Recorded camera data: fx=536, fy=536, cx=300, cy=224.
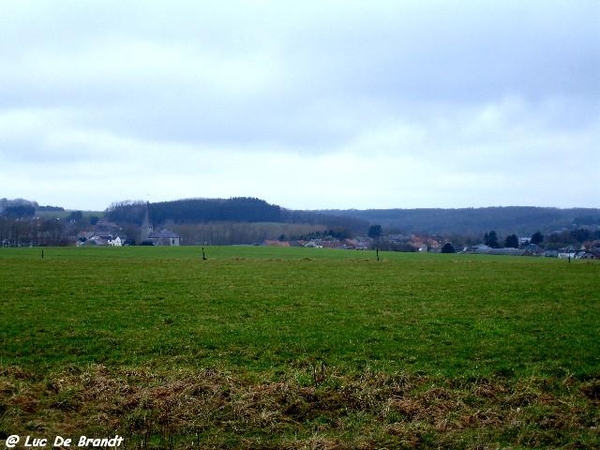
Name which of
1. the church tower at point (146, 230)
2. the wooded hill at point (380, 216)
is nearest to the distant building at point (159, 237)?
the church tower at point (146, 230)

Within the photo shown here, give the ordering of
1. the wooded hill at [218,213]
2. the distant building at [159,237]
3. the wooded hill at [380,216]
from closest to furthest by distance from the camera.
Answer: the distant building at [159,237] → the wooded hill at [380,216] → the wooded hill at [218,213]

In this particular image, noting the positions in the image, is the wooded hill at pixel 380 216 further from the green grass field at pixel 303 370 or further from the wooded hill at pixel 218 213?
the green grass field at pixel 303 370

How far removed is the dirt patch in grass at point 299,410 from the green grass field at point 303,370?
0.10 feet

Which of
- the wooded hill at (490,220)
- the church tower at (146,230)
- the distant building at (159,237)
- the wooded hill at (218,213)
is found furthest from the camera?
the wooded hill at (218,213)

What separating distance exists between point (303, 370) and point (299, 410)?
1958 millimetres

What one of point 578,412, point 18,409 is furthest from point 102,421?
point 578,412

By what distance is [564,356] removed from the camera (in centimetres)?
1138

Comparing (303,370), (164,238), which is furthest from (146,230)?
(303,370)

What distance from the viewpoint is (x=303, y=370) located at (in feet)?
34.8

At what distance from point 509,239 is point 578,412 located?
98.1 meters

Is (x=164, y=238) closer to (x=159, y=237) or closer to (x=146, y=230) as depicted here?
(x=159, y=237)

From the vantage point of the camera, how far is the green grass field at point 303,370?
308 inches

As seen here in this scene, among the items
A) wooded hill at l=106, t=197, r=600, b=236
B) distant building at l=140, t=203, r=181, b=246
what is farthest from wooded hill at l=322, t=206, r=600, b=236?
distant building at l=140, t=203, r=181, b=246

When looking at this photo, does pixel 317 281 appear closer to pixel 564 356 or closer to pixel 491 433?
pixel 564 356
